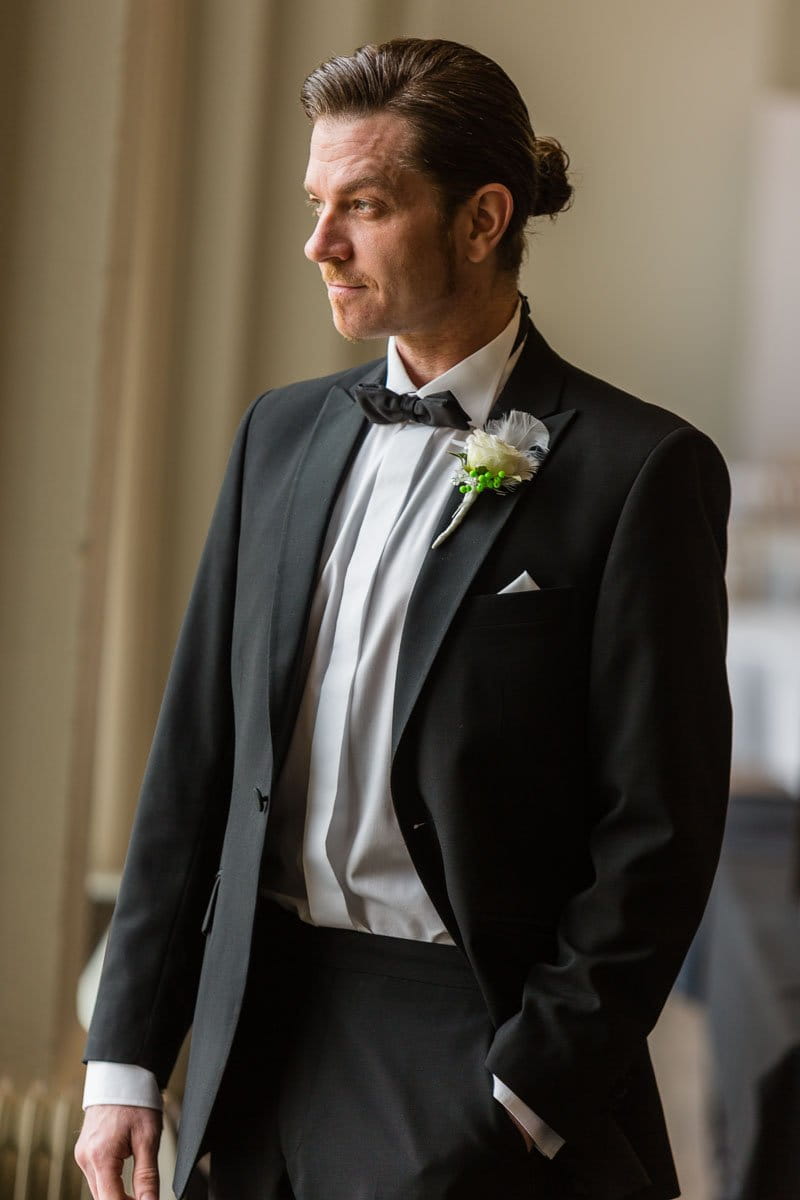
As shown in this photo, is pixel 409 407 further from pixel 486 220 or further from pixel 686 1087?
pixel 686 1087

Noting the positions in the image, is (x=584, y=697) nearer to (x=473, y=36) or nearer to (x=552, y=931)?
(x=552, y=931)

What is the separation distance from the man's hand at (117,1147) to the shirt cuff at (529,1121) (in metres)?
0.39

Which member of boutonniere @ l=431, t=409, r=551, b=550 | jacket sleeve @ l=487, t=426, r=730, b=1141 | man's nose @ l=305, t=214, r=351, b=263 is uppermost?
man's nose @ l=305, t=214, r=351, b=263

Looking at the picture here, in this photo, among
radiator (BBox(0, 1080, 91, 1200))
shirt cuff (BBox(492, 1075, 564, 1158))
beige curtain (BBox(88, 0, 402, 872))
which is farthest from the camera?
beige curtain (BBox(88, 0, 402, 872))

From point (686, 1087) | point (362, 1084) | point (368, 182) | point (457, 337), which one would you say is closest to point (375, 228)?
point (368, 182)

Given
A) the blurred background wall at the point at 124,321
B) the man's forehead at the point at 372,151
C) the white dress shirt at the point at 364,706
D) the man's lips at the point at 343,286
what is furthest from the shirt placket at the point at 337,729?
the blurred background wall at the point at 124,321

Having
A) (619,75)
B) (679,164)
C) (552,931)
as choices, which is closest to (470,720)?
(552,931)

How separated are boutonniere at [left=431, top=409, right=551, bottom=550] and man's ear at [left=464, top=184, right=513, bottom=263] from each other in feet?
0.55

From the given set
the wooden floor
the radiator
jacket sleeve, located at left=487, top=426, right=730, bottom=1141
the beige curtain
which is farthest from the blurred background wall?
the wooden floor

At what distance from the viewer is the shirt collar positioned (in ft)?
4.54

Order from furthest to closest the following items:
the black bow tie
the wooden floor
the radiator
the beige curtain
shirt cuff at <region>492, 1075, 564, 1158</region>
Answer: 1. the wooden floor
2. the beige curtain
3. the radiator
4. the black bow tie
5. shirt cuff at <region>492, 1075, 564, 1158</region>

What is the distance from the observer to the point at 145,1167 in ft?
4.60

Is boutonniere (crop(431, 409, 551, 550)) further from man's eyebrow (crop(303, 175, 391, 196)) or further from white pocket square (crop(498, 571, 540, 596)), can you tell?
man's eyebrow (crop(303, 175, 391, 196))

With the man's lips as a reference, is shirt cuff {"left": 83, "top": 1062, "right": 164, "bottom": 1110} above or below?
below
